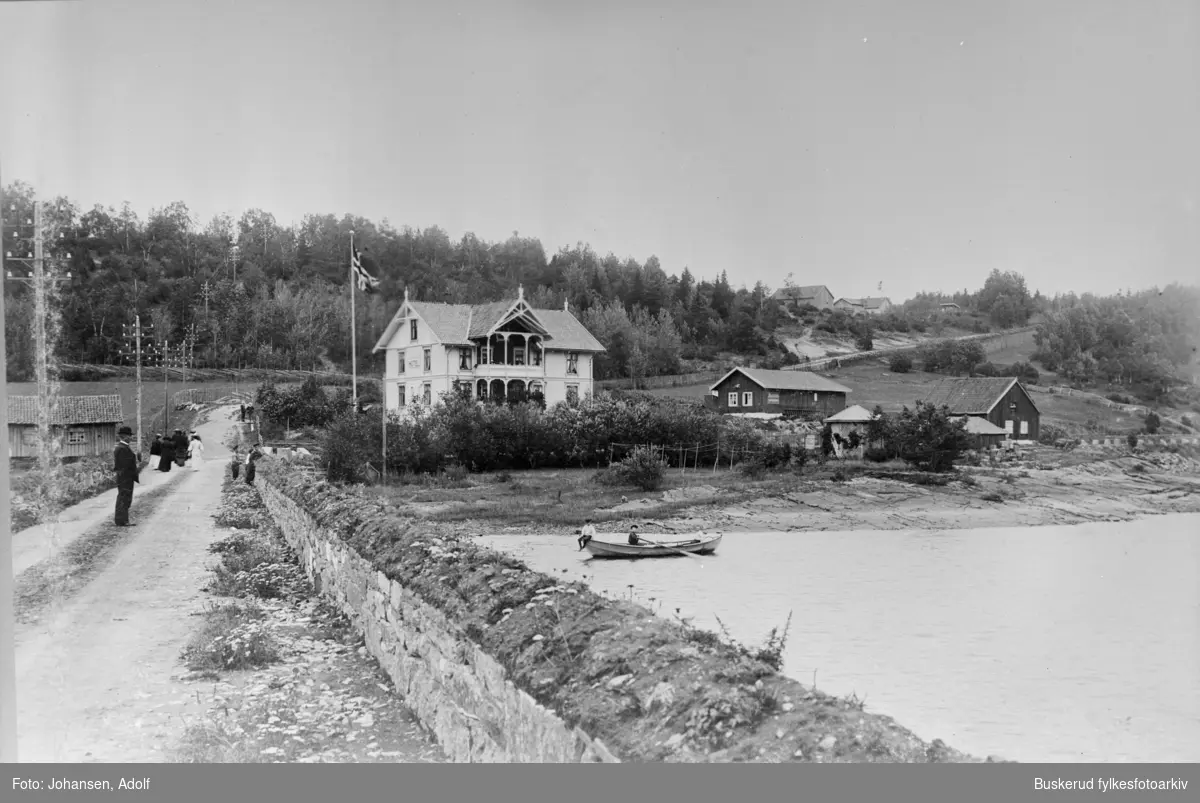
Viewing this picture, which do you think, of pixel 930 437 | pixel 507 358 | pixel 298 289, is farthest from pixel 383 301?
pixel 930 437

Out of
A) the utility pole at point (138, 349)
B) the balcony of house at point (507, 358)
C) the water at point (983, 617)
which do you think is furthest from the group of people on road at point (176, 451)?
the water at point (983, 617)

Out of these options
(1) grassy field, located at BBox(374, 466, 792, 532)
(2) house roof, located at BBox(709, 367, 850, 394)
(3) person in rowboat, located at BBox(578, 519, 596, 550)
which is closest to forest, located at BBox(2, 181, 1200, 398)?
(2) house roof, located at BBox(709, 367, 850, 394)

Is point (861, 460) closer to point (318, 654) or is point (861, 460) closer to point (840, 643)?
point (840, 643)

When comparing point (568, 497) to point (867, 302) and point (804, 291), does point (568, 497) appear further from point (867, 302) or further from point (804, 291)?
point (867, 302)

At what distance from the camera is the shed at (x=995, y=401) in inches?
204

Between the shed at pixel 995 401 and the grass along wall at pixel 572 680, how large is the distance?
2.84 m

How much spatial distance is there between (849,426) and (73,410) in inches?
218

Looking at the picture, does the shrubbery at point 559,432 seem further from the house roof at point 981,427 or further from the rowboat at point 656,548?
the house roof at point 981,427

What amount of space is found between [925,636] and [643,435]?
227cm

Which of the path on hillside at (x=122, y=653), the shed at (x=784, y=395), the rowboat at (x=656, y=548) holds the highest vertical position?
the shed at (x=784, y=395)

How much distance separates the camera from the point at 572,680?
9.98 feet

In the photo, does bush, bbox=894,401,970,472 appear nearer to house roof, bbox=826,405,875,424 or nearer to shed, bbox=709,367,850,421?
house roof, bbox=826,405,875,424

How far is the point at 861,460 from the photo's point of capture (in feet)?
17.1

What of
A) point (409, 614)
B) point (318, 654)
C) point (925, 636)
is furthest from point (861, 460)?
point (318, 654)
